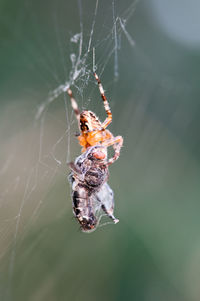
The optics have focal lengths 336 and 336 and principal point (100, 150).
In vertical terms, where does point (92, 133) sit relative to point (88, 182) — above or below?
above

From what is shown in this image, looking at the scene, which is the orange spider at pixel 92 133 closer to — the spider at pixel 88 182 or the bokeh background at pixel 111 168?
the spider at pixel 88 182

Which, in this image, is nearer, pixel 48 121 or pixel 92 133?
pixel 92 133

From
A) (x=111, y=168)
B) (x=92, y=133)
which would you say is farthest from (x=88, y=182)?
(x=111, y=168)

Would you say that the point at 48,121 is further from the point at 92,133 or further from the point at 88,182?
the point at 88,182

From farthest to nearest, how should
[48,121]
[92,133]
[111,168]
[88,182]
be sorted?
[111,168]
[48,121]
[92,133]
[88,182]

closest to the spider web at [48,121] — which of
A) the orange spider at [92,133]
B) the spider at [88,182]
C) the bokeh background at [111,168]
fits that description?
the bokeh background at [111,168]

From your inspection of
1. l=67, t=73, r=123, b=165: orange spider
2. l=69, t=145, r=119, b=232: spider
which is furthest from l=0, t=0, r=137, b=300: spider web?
l=69, t=145, r=119, b=232: spider

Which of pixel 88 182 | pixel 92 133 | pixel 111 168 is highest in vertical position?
pixel 111 168
